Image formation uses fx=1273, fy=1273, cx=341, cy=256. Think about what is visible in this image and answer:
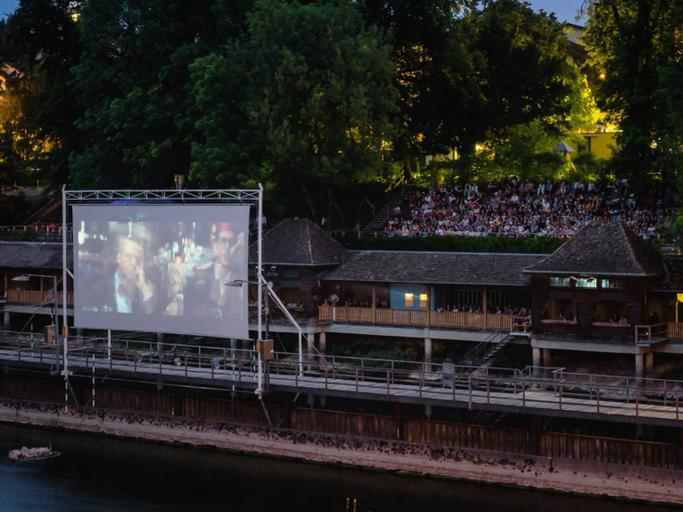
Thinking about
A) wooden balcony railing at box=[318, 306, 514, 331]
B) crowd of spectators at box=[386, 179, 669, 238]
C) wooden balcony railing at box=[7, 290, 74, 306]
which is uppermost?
crowd of spectators at box=[386, 179, 669, 238]

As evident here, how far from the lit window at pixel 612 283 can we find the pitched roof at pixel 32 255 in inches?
1373

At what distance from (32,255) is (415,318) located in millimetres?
28385

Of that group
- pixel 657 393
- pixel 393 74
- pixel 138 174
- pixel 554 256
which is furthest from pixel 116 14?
pixel 657 393

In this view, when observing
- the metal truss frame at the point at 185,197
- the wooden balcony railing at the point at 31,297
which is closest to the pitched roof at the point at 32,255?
the wooden balcony railing at the point at 31,297

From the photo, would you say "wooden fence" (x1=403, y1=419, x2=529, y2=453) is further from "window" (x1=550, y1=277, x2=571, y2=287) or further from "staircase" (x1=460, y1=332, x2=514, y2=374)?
"window" (x1=550, y1=277, x2=571, y2=287)


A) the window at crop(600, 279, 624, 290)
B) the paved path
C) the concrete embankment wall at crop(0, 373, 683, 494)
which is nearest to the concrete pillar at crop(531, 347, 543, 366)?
the paved path

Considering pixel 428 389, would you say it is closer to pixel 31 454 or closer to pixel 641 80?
pixel 31 454

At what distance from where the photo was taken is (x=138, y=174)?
81.9 m

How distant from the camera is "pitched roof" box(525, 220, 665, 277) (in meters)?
58.9

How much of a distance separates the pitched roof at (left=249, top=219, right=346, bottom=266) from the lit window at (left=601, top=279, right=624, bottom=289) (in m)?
16.2

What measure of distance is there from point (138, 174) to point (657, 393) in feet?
137

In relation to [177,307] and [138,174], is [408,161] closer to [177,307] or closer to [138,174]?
[138,174]

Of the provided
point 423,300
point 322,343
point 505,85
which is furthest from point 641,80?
point 322,343

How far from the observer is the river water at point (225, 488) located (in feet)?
164
